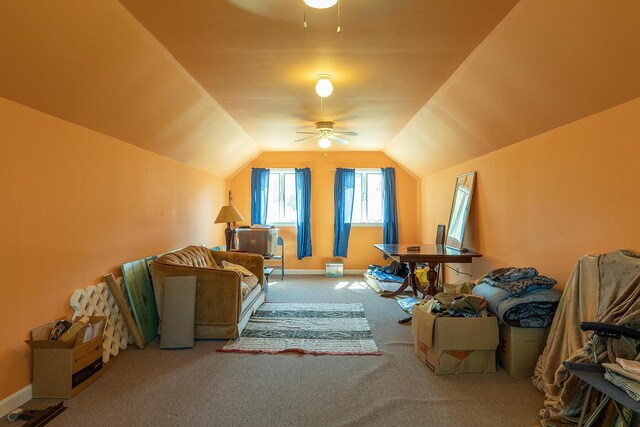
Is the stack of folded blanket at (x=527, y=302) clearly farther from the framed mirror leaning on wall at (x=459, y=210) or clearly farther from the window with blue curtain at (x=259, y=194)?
the window with blue curtain at (x=259, y=194)

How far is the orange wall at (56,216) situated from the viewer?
2.13m

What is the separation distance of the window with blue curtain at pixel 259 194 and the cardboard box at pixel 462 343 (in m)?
4.62

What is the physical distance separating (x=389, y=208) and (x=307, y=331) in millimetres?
3718

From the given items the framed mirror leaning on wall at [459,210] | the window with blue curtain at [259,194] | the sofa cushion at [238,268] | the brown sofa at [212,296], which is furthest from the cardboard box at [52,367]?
the window with blue curtain at [259,194]

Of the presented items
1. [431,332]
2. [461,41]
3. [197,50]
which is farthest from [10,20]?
[431,332]

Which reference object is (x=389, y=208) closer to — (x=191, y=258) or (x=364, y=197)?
(x=364, y=197)

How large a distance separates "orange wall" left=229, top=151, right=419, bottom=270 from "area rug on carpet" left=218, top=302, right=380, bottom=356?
2.26 metres

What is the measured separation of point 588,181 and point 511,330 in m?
1.25

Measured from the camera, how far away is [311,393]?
7.78ft

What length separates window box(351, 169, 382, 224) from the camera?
22.8ft

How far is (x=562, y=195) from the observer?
272cm

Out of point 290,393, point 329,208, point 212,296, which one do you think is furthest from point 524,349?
point 329,208

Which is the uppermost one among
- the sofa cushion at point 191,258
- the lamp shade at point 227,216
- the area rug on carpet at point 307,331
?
the lamp shade at point 227,216

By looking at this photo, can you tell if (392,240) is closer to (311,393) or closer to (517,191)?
(517,191)
